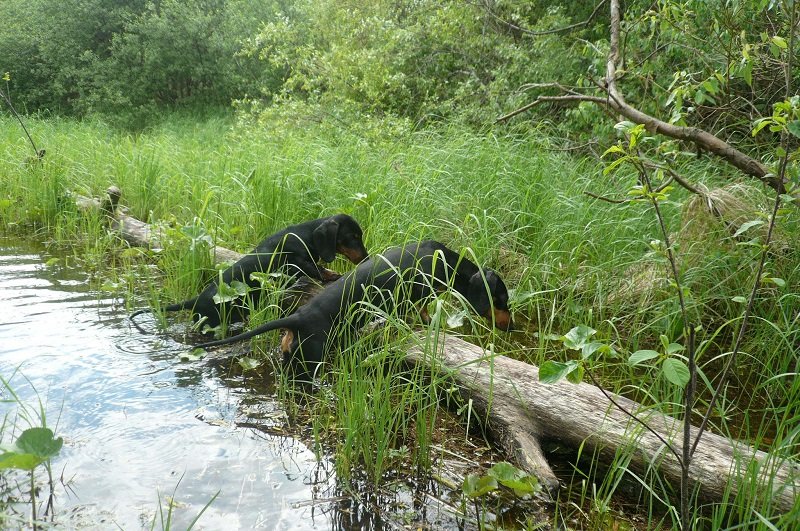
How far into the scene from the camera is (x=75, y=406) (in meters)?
3.05

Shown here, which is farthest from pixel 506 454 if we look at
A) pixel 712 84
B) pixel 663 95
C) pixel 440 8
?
pixel 440 8

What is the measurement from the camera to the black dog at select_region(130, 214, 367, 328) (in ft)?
13.8

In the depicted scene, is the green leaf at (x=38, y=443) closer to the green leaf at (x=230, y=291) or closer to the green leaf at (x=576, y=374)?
the green leaf at (x=576, y=374)

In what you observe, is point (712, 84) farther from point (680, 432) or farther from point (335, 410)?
point (335, 410)

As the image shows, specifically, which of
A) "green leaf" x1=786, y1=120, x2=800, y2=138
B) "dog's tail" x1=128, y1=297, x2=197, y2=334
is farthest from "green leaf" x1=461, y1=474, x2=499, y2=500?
"dog's tail" x1=128, y1=297, x2=197, y2=334

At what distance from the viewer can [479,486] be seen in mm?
2430

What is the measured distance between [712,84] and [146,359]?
313cm

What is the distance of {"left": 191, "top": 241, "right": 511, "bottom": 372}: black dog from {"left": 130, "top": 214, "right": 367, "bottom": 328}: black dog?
0.59m

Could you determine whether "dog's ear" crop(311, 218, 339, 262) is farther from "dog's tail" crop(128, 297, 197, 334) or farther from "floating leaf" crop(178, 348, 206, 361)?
"floating leaf" crop(178, 348, 206, 361)

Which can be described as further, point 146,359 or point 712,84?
point 146,359

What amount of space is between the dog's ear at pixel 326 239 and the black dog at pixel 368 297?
59 cm

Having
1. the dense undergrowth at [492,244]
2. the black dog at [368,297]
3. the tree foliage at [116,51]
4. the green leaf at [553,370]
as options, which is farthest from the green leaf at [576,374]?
the tree foliage at [116,51]

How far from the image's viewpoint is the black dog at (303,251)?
4191 mm

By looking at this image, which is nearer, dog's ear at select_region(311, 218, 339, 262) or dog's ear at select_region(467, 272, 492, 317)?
dog's ear at select_region(467, 272, 492, 317)
